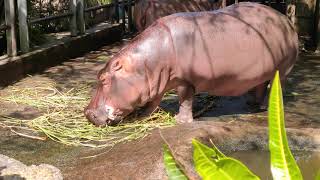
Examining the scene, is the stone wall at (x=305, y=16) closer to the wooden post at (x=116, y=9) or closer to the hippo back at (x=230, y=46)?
the wooden post at (x=116, y=9)

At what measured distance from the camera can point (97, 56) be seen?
10008mm

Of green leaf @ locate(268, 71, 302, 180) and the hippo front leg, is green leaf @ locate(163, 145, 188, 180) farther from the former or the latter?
the hippo front leg

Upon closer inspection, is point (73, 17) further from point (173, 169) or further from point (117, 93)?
point (173, 169)

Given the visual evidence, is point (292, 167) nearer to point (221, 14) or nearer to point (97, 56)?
point (221, 14)

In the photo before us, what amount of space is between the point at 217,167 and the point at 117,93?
3.43 metres

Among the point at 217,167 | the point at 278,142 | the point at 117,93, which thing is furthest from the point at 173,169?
the point at 117,93

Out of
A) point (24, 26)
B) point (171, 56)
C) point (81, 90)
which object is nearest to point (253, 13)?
point (171, 56)

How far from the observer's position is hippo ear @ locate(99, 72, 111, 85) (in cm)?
512

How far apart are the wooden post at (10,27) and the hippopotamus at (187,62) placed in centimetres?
279

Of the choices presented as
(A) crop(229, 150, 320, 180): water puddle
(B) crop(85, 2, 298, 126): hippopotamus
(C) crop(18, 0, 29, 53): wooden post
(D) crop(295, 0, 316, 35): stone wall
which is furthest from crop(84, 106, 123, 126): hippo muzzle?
(D) crop(295, 0, 316, 35): stone wall

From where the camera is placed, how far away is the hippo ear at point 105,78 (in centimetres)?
512

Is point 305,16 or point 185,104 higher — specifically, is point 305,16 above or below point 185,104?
above

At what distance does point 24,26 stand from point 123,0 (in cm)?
564

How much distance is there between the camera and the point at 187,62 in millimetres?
5145
